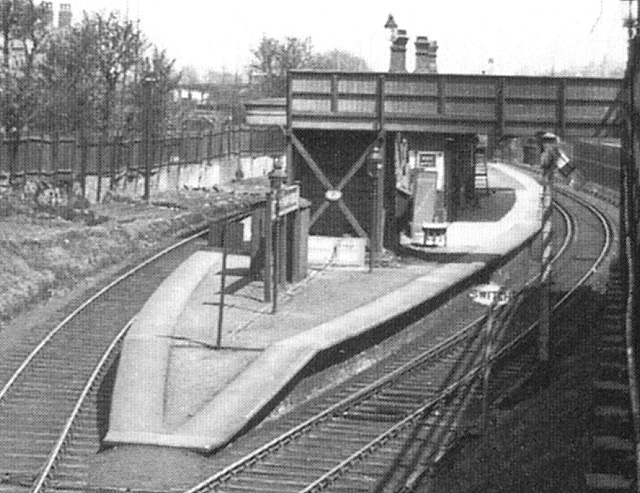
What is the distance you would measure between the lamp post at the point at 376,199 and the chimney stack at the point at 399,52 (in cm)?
518

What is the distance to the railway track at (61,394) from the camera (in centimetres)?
1424

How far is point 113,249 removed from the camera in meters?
29.2

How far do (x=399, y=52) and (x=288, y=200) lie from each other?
11347mm

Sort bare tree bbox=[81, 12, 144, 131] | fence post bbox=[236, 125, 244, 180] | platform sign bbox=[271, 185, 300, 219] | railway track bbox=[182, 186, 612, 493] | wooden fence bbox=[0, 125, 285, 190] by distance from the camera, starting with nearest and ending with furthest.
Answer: railway track bbox=[182, 186, 612, 493] → platform sign bbox=[271, 185, 300, 219] → wooden fence bbox=[0, 125, 285, 190] → bare tree bbox=[81, 12, 144, 131] → fence post bbox=[236, 125, 244, 180]

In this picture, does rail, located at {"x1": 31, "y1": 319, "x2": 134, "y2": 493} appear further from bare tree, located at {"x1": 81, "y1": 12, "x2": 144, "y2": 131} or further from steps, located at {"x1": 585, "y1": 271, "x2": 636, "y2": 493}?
bare tree, located at {"x1": 81, "y1": 12, "x2": 144, "y2": 131}

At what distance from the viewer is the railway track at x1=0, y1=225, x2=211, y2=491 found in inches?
561

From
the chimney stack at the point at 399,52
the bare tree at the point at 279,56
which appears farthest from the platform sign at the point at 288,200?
the bare tree at the point at 279,56

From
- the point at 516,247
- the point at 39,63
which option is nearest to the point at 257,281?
the point at 516,247

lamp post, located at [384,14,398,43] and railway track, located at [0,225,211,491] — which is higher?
lamp post, located at [384,14,398,43]

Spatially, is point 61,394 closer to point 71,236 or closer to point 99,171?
point 71,236

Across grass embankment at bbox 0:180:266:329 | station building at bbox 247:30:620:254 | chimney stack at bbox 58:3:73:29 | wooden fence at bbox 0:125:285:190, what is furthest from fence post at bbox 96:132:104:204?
chimney stack at bbox 58:3:73:29

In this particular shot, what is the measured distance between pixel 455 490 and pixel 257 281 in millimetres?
13359

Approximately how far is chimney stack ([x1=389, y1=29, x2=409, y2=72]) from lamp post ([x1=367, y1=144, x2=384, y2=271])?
5.18m

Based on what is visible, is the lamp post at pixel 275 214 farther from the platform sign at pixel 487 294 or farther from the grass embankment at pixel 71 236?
the platform sign at pixel 487 294
